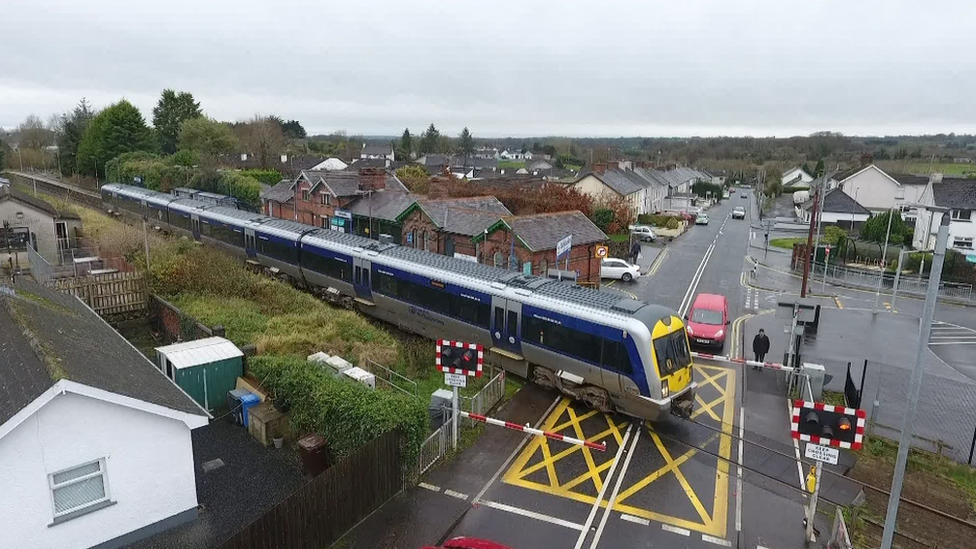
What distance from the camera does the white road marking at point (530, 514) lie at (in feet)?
35.7

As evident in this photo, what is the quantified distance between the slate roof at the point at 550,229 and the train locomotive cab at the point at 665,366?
13.0 m

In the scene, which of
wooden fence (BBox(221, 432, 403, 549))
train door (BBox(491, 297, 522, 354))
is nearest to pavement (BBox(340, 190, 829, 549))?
wooden fence (BBox(221, 432, 403, 549))

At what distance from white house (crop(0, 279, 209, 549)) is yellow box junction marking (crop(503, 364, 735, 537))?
641 centimetres

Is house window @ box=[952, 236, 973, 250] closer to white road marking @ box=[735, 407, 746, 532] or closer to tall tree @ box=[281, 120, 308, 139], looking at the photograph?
white road marking @ box=[735, 407, 746, 532]

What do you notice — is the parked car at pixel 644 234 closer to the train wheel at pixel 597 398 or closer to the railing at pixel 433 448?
the train wheel at pixel 597 398

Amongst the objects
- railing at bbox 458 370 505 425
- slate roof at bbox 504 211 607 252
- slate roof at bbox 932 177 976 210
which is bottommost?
railing at bbox 458 370 505 425

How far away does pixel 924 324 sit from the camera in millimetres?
7473

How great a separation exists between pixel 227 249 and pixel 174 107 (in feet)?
225

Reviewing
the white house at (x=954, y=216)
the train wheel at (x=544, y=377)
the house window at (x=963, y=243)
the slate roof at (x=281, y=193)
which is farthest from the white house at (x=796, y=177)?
the train wheel at (x=544, y=377)

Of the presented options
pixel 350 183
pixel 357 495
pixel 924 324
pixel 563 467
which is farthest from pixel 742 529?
pixel 350 183

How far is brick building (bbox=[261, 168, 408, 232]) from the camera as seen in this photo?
37.0m

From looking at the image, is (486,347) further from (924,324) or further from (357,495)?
(924,324)

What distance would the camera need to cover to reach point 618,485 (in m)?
12.2

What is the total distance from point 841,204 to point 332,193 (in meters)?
44.9
